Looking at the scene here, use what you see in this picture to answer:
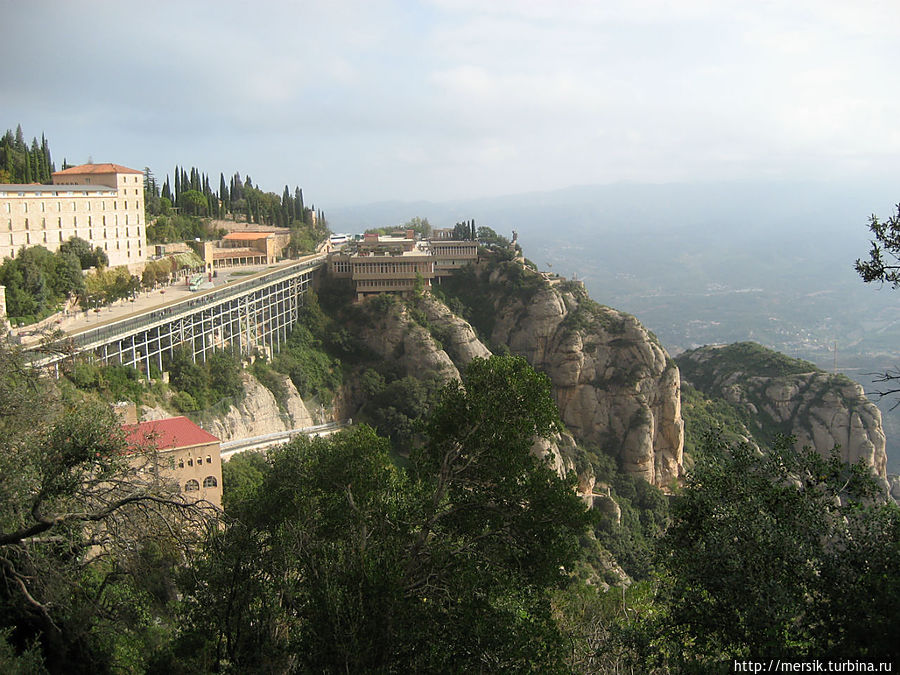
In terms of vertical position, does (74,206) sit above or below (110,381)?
above

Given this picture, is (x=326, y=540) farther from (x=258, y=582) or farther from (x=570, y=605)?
(x=570, y=605)

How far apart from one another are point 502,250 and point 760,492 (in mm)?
54954

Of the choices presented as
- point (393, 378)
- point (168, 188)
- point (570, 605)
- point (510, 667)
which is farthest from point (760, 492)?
point (168, 188)

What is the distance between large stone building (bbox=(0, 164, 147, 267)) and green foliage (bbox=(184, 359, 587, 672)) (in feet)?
104

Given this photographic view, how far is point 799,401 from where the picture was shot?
6291 centimetres

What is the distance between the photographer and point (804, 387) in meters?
63.7

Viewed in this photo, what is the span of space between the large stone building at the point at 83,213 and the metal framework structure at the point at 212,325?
8348 millimetres

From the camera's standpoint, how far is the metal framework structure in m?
31.4

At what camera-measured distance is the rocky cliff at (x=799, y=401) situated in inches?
2311

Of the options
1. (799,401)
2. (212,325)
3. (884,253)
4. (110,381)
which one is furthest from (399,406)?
(884,253)

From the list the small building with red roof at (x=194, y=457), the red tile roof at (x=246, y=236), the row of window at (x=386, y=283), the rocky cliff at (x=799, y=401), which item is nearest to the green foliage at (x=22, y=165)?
the red tile roof at (x=246, y=236)

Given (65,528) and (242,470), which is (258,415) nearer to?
(242,470)

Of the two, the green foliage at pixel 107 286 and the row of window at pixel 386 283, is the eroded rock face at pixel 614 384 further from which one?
the green foliage at pixel 107 286

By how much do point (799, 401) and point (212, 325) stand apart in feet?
162
